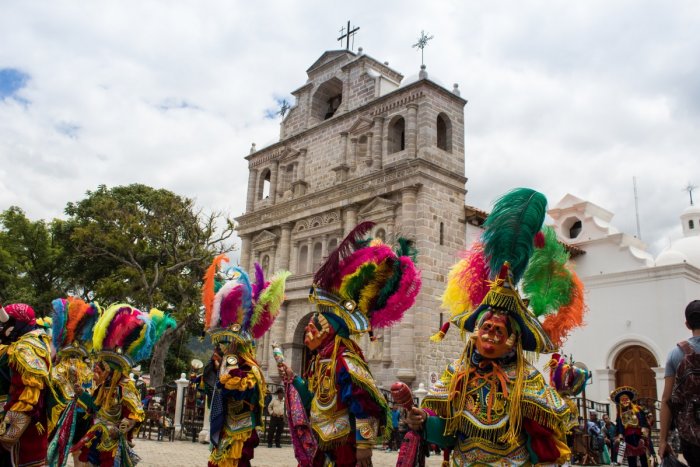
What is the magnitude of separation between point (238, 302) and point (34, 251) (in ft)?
94.3

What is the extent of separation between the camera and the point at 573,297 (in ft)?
18.9

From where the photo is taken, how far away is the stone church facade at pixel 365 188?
18.0 meters

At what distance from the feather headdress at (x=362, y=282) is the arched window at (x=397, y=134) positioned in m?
15.6

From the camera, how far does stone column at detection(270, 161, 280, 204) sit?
24.3 m

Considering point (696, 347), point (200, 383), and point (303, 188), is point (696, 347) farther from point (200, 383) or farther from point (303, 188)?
point (303, 188)

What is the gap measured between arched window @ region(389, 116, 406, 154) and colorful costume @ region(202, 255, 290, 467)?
1432cm

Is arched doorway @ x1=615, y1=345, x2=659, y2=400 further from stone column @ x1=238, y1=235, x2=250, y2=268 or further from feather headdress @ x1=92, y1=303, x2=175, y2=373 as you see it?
feather headdress @ x1=92, y1=303, x2=175, y2=373

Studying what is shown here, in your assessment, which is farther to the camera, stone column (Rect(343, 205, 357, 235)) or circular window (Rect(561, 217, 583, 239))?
circular window (Rect(561, 217, 583, 239))

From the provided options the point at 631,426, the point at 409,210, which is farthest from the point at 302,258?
the point at 631,426

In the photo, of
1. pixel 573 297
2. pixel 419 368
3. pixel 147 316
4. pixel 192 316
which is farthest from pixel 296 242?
pixel 573 297

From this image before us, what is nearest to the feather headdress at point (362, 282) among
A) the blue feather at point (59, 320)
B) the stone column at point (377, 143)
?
the blue feather at point (59, 320)

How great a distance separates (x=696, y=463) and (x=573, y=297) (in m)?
2.18

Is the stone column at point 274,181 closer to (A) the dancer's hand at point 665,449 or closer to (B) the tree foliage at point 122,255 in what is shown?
(B) the tree foliage at point 122,255

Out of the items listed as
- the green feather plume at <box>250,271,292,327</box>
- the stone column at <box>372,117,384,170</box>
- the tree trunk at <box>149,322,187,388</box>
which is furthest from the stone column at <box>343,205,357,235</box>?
the green feather plume at <box>250,271,292,327</box>
